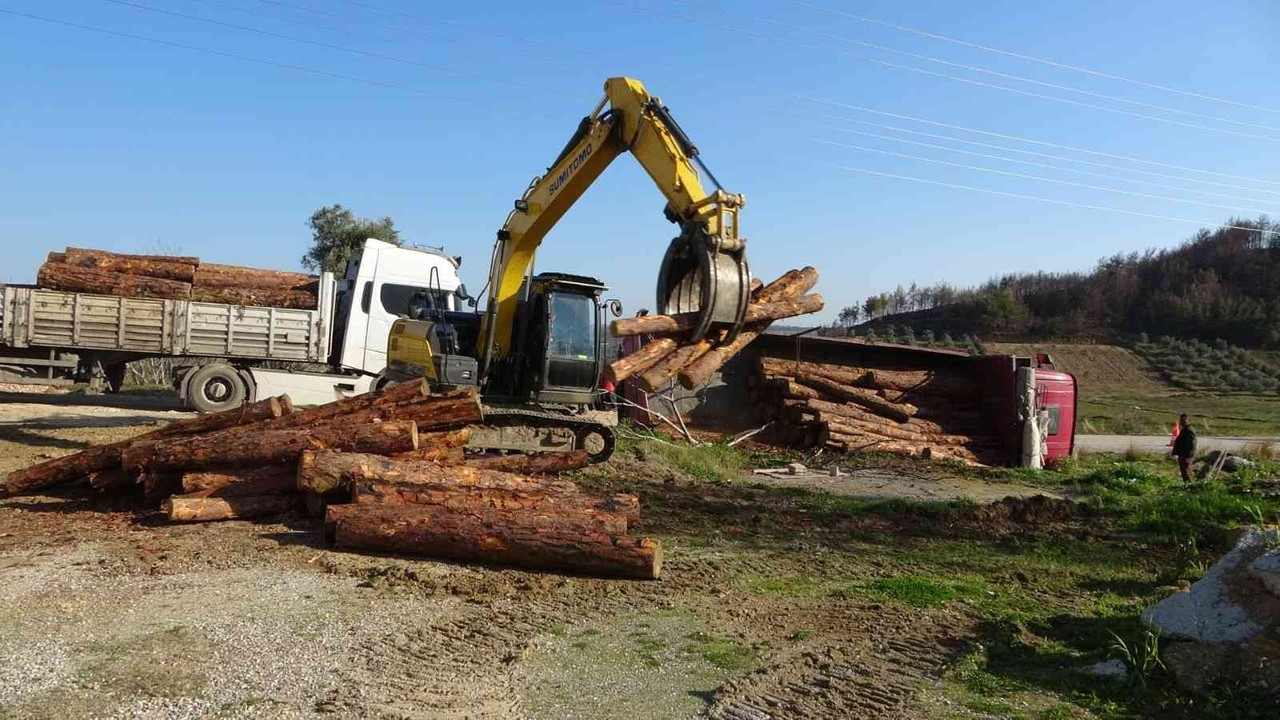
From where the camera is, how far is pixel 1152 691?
15.7ft

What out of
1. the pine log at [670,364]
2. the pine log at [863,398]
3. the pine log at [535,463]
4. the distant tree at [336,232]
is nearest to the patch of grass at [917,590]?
the pine log at [670,364]

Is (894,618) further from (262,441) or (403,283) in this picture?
(403,283)

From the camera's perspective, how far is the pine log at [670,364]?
26.5 feet

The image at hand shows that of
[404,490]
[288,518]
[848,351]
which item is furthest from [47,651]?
[848,351]

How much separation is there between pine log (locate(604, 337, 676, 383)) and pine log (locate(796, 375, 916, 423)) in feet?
33.8

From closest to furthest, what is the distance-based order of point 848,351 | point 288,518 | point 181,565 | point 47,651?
point 47,651, point 181,565, point 288,518, point 848,351

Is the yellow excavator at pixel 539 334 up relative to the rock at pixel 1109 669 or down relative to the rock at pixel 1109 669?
up

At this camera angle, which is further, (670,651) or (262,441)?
(262,441)

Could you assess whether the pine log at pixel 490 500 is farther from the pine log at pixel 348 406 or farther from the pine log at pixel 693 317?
the pine log at pixel 348 406

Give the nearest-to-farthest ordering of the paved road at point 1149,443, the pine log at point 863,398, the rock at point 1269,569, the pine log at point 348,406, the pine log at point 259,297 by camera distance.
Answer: the rock at point 1269,569 → the pine log at point 348,406 → the pine log at point 259,297 → the pine log at point 863,398 → the paved road at point 1149,443

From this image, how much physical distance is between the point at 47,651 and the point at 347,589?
182 cm

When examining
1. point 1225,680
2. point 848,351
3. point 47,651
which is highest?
point 848,351

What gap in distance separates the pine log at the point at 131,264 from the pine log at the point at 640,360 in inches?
450

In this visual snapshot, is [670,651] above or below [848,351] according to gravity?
below
